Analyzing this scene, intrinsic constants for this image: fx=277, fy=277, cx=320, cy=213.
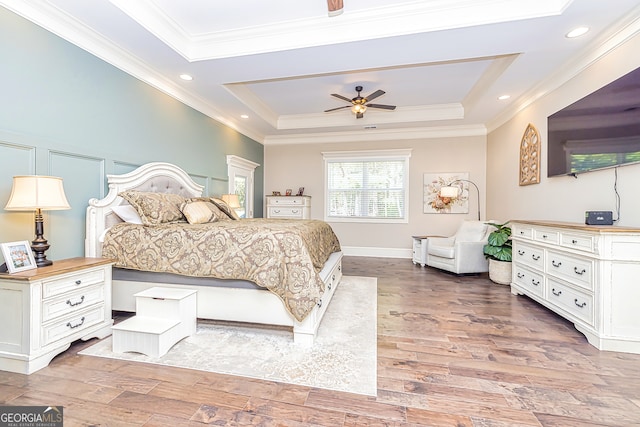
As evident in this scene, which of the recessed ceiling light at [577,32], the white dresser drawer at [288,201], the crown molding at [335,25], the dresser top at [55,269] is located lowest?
the dresser top at [55,269]

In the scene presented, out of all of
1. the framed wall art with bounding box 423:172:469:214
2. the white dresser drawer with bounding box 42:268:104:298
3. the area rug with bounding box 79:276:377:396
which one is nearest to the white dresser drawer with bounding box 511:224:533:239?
the area rug with bounding box 79:276:377:396

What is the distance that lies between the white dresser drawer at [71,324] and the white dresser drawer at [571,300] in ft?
13.0

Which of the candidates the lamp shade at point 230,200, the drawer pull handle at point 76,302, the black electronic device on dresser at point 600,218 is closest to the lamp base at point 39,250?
the drawer pull handle at point 76,302

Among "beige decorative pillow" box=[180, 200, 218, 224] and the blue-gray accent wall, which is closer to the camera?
the blue-gray accent wall

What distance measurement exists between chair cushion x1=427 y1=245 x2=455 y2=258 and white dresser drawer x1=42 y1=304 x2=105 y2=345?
4.46m

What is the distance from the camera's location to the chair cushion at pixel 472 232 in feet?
15.0

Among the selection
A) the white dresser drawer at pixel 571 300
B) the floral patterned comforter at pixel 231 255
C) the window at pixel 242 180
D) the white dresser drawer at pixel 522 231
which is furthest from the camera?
the window at pixel 242 180

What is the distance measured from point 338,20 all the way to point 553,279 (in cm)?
330

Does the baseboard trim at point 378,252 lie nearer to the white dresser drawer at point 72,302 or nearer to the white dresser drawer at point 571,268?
the white dresser drawer at point 571,268

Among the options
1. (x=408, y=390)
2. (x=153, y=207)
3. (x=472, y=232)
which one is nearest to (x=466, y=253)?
(x=472, y=232)

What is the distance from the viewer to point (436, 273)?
4.65m

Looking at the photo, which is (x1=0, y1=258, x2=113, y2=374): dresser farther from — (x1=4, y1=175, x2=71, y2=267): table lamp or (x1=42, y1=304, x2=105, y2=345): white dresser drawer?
(x1=4, y1=175, x2=71, y2=267): table lamp

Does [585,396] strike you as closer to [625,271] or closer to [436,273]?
[625,271]

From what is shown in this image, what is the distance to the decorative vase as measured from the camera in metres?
3.88
